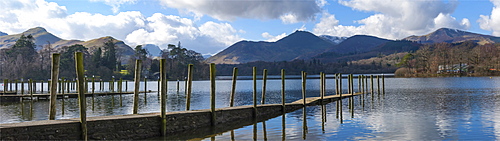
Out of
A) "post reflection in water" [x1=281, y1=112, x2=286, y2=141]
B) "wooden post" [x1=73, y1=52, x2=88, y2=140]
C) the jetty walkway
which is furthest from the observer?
"post reflection in water" [x1=281, y1=112, x2=286, y2=141]

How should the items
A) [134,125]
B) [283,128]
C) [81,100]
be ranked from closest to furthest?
[81,100] → [134,125] → [283,128]

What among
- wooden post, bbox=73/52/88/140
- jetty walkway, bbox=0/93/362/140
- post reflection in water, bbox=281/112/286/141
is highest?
wooden post, bbox=73/52/88/140

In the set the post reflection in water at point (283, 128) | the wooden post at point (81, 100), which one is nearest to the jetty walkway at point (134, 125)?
the wooden post at point (81, 100)

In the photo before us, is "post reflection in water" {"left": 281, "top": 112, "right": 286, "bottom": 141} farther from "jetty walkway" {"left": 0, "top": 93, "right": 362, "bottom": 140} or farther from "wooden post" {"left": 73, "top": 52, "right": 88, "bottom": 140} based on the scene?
"wooden post" {"left": 73, "top": 52, "right": 88, "bottom": 140}

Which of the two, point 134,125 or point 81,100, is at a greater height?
point 81,100

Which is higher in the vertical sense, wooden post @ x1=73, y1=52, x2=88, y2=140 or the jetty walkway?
wooden post @ x1=73, y1=52, x2=88, y2=140

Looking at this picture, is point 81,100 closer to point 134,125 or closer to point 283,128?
point 134,125

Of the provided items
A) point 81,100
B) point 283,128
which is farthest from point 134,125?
point 283,128

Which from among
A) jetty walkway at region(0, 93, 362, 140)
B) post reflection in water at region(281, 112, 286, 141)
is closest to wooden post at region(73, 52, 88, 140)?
jetty walkway at region(0, 93, 362, 140)

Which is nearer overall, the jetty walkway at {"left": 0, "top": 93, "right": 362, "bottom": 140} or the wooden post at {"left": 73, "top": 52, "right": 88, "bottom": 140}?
the jetty walkway at {"left": 0, "top": 93, "right": 362, "bottom": 140}

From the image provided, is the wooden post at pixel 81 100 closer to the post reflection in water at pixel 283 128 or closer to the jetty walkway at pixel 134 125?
the jetty walkway at pixel 134 125

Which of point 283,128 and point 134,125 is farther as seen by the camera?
point 283,128

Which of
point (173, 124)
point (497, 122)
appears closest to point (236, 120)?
point (173, 124)

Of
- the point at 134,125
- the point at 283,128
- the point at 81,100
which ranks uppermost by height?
the point at 81,100
